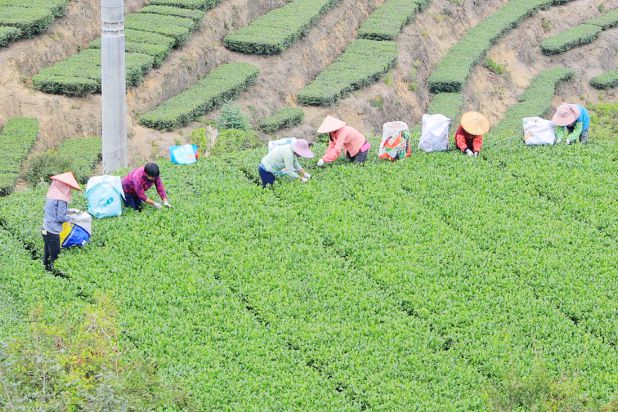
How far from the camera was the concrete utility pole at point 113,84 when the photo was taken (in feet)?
51.3

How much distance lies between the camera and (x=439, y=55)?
2708 centimetres

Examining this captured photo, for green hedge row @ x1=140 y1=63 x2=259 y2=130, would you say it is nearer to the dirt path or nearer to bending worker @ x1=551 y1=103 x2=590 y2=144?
the dirt path

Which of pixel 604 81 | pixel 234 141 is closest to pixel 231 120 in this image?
pixel 234 141

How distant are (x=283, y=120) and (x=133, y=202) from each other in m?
9.05

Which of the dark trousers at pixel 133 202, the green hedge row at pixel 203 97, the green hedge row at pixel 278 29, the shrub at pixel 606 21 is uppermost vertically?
the dark trousers at pixel 133 202

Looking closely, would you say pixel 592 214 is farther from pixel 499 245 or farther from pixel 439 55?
pixel 439 55

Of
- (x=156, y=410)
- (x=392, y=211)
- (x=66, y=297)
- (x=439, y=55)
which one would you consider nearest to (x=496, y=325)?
(x=392, y=211)

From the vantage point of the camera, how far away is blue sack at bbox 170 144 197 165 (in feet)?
48.0

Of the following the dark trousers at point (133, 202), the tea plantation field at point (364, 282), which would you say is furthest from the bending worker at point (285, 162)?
the dark trousers at point (133, 202)

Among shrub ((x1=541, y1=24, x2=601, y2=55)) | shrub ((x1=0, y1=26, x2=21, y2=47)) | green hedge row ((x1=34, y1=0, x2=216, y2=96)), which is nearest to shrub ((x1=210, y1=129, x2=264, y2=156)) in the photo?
green hedge row ((x1=34, y1=0, x2=216, y2=96))

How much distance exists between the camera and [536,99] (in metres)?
26.4

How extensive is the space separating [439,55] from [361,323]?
1742cm

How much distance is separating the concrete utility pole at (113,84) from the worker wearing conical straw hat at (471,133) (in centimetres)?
576

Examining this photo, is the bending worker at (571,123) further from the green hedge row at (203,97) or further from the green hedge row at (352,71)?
the green hedge row at (203,97)
